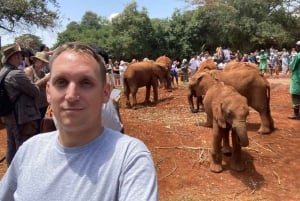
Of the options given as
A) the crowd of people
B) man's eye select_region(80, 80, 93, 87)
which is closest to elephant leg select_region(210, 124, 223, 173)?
the crowd of people

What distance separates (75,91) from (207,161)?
20.3 ft

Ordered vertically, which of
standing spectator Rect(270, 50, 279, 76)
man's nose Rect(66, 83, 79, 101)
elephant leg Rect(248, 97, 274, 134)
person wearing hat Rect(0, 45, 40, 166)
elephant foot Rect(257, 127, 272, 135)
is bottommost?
standing spectator Rect(270, 50, 279, 76)

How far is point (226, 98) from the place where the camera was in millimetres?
7371

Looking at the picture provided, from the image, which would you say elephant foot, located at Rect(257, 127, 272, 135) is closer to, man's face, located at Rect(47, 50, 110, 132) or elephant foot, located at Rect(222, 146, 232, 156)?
elephant foot, located at Rect(222, 146, 232, 156)

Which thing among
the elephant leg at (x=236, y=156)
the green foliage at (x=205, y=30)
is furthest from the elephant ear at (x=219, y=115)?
the green foliage at (x=205, y=30)

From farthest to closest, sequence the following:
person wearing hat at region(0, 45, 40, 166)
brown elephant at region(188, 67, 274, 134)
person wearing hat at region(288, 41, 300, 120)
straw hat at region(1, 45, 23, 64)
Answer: person wearing hat at region(288, 41, 300, 120) < brown elephant at region(188, 67, 274, 134) < straw hat at region(1, 45, 23, 64) < person wearing hat at region(0, 45, 40, 166)

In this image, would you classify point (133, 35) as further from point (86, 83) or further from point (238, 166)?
point (86, 83)

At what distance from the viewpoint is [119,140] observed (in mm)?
1697

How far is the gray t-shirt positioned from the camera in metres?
1.56

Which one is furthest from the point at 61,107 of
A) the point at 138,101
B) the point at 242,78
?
the point at 138,101

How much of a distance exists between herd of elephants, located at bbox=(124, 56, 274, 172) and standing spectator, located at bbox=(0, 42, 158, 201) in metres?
5.12

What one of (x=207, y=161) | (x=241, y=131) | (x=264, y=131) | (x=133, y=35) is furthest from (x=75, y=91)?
(x=133, y=35)

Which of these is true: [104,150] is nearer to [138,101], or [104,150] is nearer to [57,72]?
[57,72]

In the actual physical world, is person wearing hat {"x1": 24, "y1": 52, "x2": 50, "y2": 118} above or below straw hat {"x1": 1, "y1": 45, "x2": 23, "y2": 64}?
below
